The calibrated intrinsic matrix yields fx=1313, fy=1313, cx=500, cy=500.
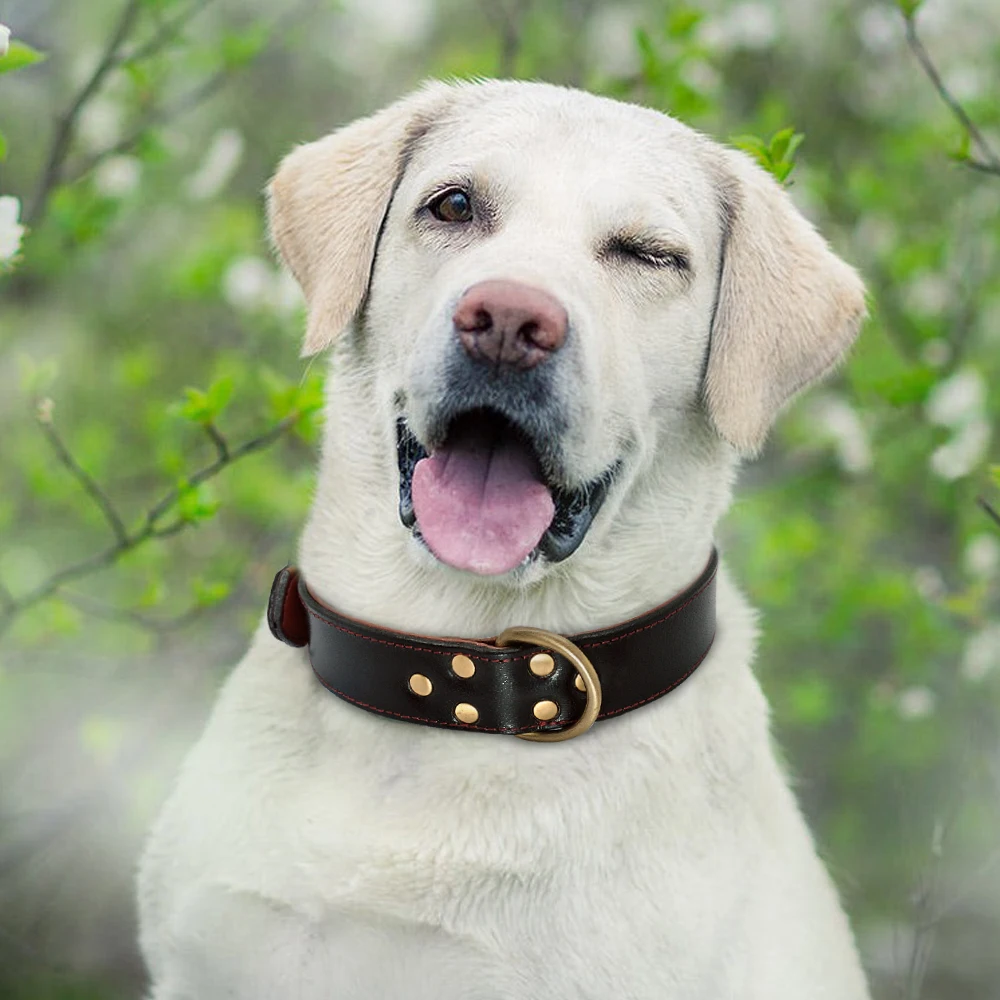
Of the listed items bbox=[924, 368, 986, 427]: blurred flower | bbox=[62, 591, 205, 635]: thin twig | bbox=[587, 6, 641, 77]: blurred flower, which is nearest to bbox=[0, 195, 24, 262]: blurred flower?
bbox=[62, 591, 205, 635]: thin twig

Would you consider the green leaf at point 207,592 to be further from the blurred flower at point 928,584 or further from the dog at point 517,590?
the blurred flower at point 928,584

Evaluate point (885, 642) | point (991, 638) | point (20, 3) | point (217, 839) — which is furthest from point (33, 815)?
point (885, 642)

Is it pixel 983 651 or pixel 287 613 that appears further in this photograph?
pixel 983 651

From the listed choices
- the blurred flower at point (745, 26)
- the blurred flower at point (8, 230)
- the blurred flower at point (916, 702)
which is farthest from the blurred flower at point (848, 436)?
the blurred flower at point (8, 230)

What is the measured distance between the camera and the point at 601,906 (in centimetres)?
197

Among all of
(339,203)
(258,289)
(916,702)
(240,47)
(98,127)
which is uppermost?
(339,203)

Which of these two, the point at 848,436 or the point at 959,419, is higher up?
the point at 959,419

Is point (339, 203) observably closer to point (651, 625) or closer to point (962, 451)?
point (651, 625)

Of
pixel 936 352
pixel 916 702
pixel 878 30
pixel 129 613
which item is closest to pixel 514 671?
pixel 129 613

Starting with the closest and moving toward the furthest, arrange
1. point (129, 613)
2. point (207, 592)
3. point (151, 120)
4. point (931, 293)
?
1. point (207, 592)
2. point (129, 613)
3. point (151, 120)
4. point (931, 293)

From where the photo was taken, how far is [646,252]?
85.4 inches

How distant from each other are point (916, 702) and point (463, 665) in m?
2.81

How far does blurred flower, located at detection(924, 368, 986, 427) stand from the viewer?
4.07 m

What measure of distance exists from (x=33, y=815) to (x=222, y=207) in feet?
8.32
